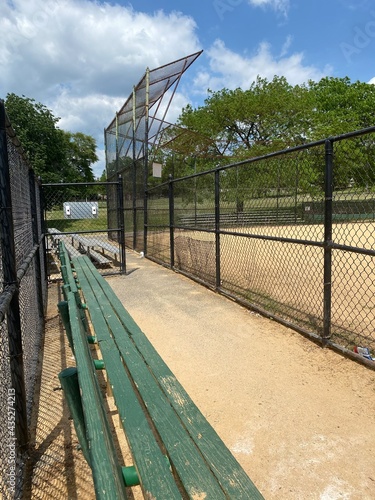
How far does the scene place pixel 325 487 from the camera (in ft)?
6.49

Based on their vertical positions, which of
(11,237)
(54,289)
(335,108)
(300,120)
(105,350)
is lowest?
(54,289)

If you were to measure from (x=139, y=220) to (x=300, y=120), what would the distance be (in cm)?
1536

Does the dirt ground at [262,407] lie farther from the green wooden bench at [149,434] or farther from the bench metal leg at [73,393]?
the green wooden bench at [149,434]

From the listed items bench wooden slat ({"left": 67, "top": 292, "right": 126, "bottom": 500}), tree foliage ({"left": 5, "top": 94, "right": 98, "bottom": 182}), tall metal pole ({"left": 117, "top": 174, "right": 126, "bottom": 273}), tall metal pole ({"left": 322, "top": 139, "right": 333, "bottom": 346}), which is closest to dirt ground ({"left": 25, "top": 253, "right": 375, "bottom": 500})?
tall metal pole ({"left": 322, "top": 139, "right": 333, "bottom": 346})

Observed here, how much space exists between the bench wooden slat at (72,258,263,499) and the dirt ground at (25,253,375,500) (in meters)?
0.68

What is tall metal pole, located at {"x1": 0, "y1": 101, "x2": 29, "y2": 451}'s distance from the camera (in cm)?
214

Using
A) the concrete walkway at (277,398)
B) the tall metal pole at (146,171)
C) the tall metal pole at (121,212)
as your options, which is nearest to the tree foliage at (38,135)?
the tall metal pole at (146,171)

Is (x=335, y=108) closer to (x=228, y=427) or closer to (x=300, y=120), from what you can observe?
(x=300, y=120)

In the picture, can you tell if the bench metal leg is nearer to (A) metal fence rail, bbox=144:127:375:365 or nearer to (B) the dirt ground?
(B) the dirt ground

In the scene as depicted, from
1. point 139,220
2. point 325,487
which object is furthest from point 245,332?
point 139,220

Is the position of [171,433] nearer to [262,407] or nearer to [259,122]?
[262,407]

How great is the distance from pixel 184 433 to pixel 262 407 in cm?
153

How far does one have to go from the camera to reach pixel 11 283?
2.22m

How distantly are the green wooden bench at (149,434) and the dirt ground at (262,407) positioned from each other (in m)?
0.67
